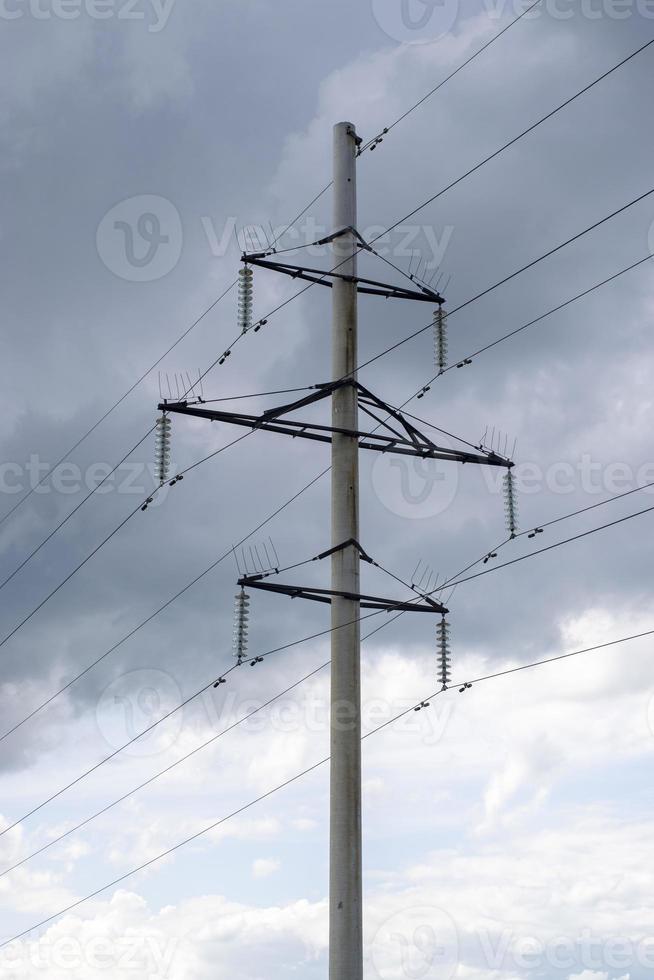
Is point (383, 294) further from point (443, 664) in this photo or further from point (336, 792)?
point (336, 792)

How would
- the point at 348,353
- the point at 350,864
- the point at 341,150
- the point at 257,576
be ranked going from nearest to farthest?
the point at 350,864, the point at 257,576, the point at 348,353, the point at 341,150

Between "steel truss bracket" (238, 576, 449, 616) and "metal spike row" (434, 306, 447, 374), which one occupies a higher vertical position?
"metal spike row" (434, 306, 447, 374)

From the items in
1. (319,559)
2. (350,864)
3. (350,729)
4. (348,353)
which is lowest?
(350,864)

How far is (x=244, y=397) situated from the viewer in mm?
29016

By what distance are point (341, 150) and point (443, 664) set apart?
12.6 m

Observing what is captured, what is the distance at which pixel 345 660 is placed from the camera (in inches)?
1043

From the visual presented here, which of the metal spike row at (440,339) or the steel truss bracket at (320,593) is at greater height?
the metal spike row at (440,339)

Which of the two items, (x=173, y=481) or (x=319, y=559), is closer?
(x=319, y=559)

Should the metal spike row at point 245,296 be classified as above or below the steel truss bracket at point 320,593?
above

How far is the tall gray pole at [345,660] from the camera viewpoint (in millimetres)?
25047

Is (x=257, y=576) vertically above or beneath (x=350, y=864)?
above

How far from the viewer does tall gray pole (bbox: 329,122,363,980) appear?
A: 2505 centimetres

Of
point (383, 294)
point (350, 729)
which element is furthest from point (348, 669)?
point (383, 294)

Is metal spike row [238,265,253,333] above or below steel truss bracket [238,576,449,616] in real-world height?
above
